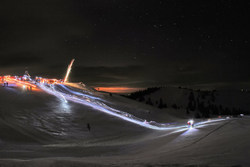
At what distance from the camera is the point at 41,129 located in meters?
20.1

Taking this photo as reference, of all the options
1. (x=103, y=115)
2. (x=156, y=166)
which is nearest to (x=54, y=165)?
(x=156, y=166)

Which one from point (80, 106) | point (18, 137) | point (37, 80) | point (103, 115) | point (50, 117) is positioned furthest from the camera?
point (37, 80)

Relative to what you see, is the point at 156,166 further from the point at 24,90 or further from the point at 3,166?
the point at 24,90

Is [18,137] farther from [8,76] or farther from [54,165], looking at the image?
[8,76]

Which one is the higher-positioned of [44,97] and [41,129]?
[44,97]

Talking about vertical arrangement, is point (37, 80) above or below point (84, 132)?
above

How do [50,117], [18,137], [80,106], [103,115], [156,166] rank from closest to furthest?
[156,166] → [18,137] → [50,117] → [103,115] → [80,106]

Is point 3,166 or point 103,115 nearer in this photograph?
point 3,166

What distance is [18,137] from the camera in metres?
16.8

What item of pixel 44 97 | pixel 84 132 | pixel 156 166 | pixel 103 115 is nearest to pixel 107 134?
pixel 84 132

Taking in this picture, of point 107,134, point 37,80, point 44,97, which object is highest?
point 37,80

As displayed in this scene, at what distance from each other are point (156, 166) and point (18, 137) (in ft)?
42.8

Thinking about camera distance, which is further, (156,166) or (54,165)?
(54,165)

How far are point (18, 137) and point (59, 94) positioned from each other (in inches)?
696
